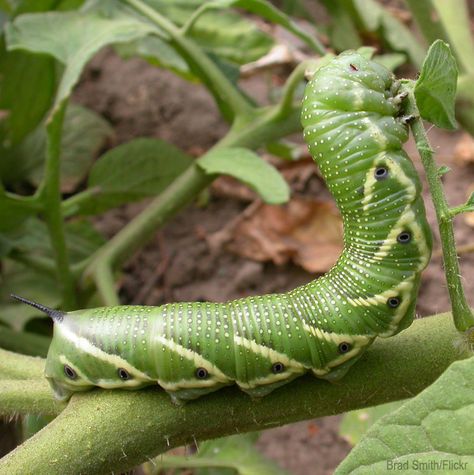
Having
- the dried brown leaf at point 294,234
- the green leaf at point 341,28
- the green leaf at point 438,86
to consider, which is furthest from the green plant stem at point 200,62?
the green leaf at point 341,28

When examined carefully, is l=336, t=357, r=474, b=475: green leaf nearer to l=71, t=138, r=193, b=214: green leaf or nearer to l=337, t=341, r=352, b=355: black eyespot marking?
l=337, t=341, r=352, b=355: black eyespot marking

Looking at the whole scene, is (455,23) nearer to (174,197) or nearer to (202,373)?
(174,197)

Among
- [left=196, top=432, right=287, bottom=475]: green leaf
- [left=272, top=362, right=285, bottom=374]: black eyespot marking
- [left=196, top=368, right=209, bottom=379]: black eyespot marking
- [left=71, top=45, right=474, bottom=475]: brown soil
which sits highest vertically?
[left=272, top=362, right=285, bottom=374]: black eyespot marking

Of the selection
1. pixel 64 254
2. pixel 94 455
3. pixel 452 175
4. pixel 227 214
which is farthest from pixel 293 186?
pixel 94 455

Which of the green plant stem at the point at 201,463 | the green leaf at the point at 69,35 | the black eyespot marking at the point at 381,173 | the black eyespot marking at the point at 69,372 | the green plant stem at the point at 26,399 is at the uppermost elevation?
the green leaf at the point at 69,35

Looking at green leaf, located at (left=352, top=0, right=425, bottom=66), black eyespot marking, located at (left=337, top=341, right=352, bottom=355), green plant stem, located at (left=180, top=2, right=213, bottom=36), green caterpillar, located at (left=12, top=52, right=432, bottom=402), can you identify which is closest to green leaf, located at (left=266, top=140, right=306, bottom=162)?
green plant stem, located at (left=180, top=2, right=213, bottom=36)

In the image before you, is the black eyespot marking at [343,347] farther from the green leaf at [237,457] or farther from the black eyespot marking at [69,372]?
the green leaf at [237,457]
